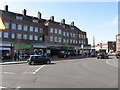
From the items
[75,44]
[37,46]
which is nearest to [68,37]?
[75,44]

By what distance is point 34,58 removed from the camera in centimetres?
2408

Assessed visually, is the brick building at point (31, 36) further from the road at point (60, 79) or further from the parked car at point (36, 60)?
the road at point (60, 79)

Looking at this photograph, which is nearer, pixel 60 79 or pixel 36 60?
pixel 60 79

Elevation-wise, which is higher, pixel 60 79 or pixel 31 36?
pixel 31 36

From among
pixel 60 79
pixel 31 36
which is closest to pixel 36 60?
pixel 60 79

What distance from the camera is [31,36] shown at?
48.4 m

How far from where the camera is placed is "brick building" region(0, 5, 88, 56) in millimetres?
41656

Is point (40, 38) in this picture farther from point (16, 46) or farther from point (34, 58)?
point (34, 58)

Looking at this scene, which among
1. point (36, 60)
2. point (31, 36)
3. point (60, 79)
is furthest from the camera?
point (31, 36)

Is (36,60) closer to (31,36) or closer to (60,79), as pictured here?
(60,79)

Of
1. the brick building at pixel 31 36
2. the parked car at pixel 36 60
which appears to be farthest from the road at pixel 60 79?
the brick building at pixel 31 36

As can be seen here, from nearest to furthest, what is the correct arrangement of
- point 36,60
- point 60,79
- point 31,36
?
point 60,79
point 36,60
point 31,36

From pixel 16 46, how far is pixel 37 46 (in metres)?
7.37

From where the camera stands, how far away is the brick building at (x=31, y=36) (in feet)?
137
